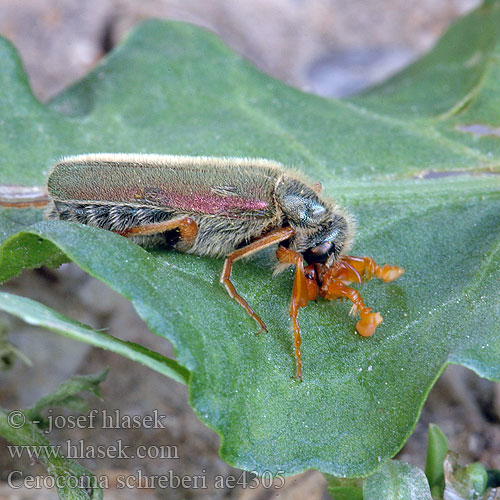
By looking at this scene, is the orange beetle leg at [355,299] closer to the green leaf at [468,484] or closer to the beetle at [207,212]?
the beetle at [207,212]

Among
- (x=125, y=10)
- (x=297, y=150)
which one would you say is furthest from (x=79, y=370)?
(x=125, y=10)

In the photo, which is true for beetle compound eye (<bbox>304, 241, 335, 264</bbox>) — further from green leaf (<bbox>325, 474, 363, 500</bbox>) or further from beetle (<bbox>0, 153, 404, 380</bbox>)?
green leaf (<bbox>325, 474, 363, 500</bbox>)

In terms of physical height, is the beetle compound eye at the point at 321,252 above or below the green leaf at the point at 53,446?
above

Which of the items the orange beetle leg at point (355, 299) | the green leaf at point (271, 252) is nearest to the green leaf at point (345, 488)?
the green leaf at point (271, 252)

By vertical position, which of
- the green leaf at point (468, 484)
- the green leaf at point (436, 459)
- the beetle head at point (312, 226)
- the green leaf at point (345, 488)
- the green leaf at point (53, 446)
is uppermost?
the beetle head at point (312, 226)

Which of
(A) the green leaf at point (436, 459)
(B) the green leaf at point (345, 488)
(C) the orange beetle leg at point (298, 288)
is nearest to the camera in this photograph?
(C) the orange beetle leg at point (298, 288)

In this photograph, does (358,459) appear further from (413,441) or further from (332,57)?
(332,57)

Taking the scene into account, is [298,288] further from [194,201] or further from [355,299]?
[194,201]

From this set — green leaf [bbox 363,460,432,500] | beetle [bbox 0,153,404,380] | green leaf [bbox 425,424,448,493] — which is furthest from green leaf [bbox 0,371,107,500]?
green leaf [bbox 425,424,448,493]
